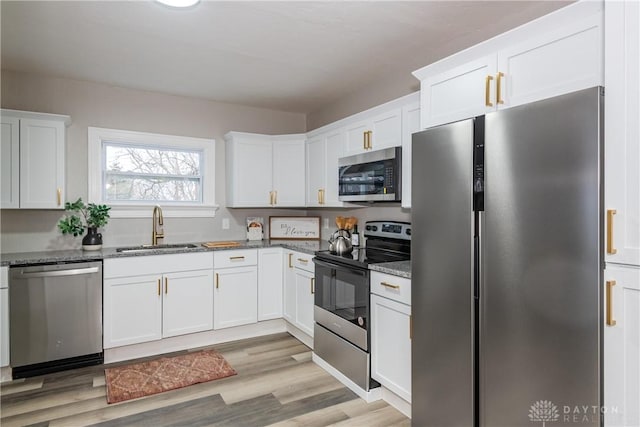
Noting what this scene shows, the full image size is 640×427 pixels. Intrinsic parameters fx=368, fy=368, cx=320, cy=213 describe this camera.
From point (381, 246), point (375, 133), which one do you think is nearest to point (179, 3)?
point (375, 133)

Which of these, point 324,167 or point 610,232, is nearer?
point 610,232

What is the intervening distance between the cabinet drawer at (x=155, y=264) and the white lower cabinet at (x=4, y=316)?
0.65 metres

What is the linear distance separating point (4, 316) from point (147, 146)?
6.45ft

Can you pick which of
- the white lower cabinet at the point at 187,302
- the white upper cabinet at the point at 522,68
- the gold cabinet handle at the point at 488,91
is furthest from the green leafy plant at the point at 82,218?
the gold cabinet handle at the point at 488,91

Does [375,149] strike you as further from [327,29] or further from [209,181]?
[209,181]

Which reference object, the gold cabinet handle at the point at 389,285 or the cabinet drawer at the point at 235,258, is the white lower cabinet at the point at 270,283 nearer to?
the cabinet drawer at the point at 235,258

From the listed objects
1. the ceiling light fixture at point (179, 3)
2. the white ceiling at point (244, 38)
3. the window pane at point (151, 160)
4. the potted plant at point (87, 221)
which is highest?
the white ceiling at point (244, 38)

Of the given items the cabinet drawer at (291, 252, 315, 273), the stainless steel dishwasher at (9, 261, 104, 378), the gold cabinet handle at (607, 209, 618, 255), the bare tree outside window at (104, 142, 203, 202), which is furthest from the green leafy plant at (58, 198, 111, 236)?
the gold cabinet handle at (607, 209, 618, 255)

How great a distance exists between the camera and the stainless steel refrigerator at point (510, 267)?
141 cm

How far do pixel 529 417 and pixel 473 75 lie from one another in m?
1.63

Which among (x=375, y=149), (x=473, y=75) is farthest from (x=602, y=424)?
(x=375, y=149)

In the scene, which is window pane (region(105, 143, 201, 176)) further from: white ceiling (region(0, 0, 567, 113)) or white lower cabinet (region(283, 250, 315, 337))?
white lower cabinet (region(283, 250, 315, 337))

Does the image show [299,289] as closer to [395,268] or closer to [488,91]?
[395,268]

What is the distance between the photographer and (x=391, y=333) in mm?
2383
